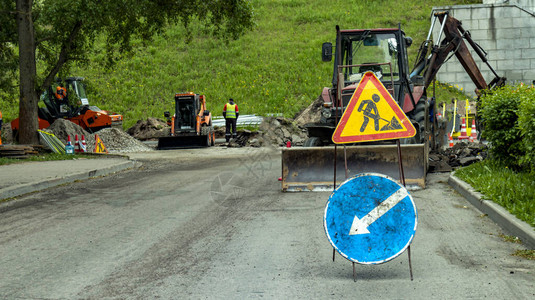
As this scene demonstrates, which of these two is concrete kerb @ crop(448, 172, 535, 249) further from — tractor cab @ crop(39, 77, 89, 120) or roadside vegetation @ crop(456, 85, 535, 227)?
tractor cab @ crop(39, 77, 89, 120)

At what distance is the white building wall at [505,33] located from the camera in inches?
1335

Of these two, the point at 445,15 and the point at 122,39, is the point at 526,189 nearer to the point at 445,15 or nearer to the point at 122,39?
the point at 445,15

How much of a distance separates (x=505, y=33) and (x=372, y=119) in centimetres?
3153

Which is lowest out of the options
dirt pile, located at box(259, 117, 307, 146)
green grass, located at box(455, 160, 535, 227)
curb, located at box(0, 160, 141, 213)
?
curb, located at box(0, 160, 141, 213)

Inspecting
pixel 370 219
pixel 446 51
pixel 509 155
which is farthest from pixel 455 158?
pixel 370 219

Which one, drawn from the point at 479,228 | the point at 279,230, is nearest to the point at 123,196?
the point at 279,230

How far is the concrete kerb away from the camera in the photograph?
655 cm

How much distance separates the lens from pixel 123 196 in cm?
1120

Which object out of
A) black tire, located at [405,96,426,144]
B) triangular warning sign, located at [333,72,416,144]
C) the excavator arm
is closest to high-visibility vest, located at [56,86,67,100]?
the excavator arm

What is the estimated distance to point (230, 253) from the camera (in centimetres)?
627

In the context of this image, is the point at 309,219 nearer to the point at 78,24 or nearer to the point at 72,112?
the point at 78,24

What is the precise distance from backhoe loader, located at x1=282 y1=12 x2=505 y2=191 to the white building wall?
13768mm

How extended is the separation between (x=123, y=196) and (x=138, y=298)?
660cm

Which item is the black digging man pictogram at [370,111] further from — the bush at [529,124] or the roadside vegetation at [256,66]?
the roadside vegetation at [256,66]
